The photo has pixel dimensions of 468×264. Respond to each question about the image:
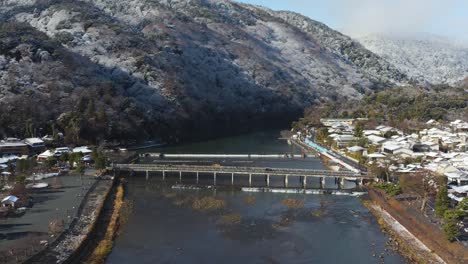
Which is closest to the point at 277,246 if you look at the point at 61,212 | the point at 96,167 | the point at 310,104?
the point at 61,212

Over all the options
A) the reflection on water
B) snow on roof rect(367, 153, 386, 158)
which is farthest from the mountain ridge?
snow on roof rect(367, 153, 386, 158)

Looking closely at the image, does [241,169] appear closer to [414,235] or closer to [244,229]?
[244,229]

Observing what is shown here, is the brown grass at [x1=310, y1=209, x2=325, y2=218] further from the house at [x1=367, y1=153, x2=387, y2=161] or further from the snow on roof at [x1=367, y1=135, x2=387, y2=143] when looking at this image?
the snow on roof at [x1=367, y1=135, x2=387, y2=143]

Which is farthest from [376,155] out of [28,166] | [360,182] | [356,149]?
[28,166]

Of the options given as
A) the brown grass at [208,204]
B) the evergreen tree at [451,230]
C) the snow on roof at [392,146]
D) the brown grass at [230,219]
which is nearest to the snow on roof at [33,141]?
the brown grass at [208,204]

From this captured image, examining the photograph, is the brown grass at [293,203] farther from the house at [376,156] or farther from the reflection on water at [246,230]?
the house at [376,156]
